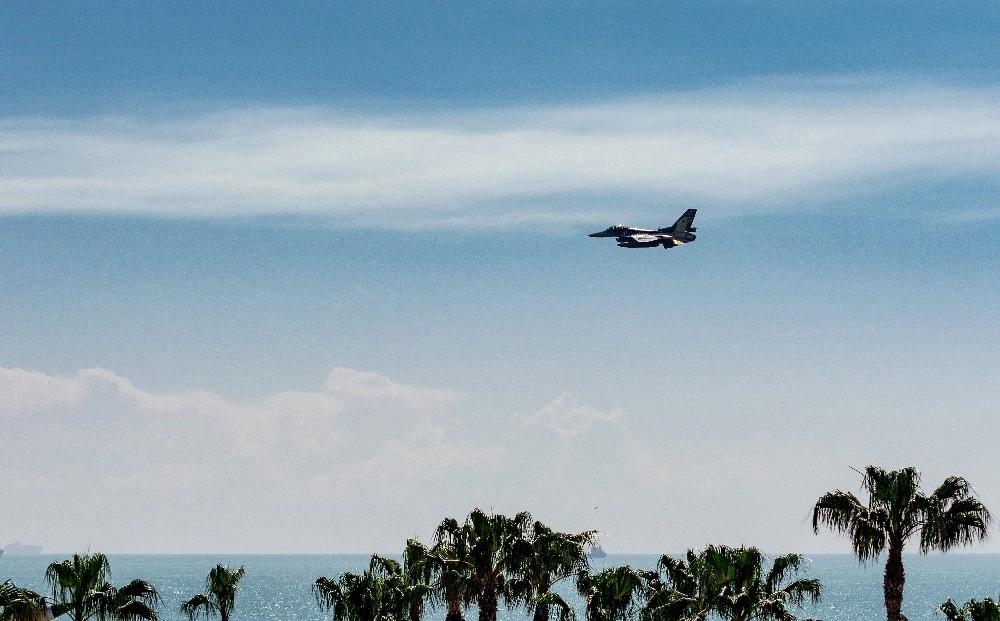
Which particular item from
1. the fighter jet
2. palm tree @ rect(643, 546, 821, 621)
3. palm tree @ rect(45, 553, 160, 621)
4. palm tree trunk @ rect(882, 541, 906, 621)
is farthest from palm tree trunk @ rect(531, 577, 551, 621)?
the fighter jet

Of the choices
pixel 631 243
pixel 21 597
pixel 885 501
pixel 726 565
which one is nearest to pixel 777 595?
pixel 726 565

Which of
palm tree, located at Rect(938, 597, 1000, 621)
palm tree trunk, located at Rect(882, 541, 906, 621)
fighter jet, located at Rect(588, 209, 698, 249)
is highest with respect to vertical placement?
fighter jet, located at Rect(588, 209, 698, 249)

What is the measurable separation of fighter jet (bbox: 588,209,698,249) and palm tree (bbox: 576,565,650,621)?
86.4 m

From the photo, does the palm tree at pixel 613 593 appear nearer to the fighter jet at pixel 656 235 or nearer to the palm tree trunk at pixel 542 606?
the palm tree trunk at pixel 542 606

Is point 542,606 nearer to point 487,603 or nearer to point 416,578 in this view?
point 487,603

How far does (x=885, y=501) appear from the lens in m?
52.2

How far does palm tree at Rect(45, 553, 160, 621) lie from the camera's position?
49.6m

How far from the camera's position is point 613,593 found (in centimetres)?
5381

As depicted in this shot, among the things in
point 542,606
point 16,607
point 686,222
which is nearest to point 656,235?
point 686,222

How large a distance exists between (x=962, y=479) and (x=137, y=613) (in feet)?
101

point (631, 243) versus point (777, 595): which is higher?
point (631, 243)

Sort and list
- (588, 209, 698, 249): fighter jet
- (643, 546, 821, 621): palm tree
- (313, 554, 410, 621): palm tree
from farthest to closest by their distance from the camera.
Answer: (588, 209, 698, 249): fighter jet < (313, 554, 410, 621): palm tree < (643, 546, 821, 621): palm tree

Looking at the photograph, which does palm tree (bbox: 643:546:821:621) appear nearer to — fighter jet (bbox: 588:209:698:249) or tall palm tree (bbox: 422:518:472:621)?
tall palm tree (bbox: 422:518:472:621)

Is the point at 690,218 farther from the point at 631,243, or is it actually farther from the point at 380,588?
the point at 380,588
